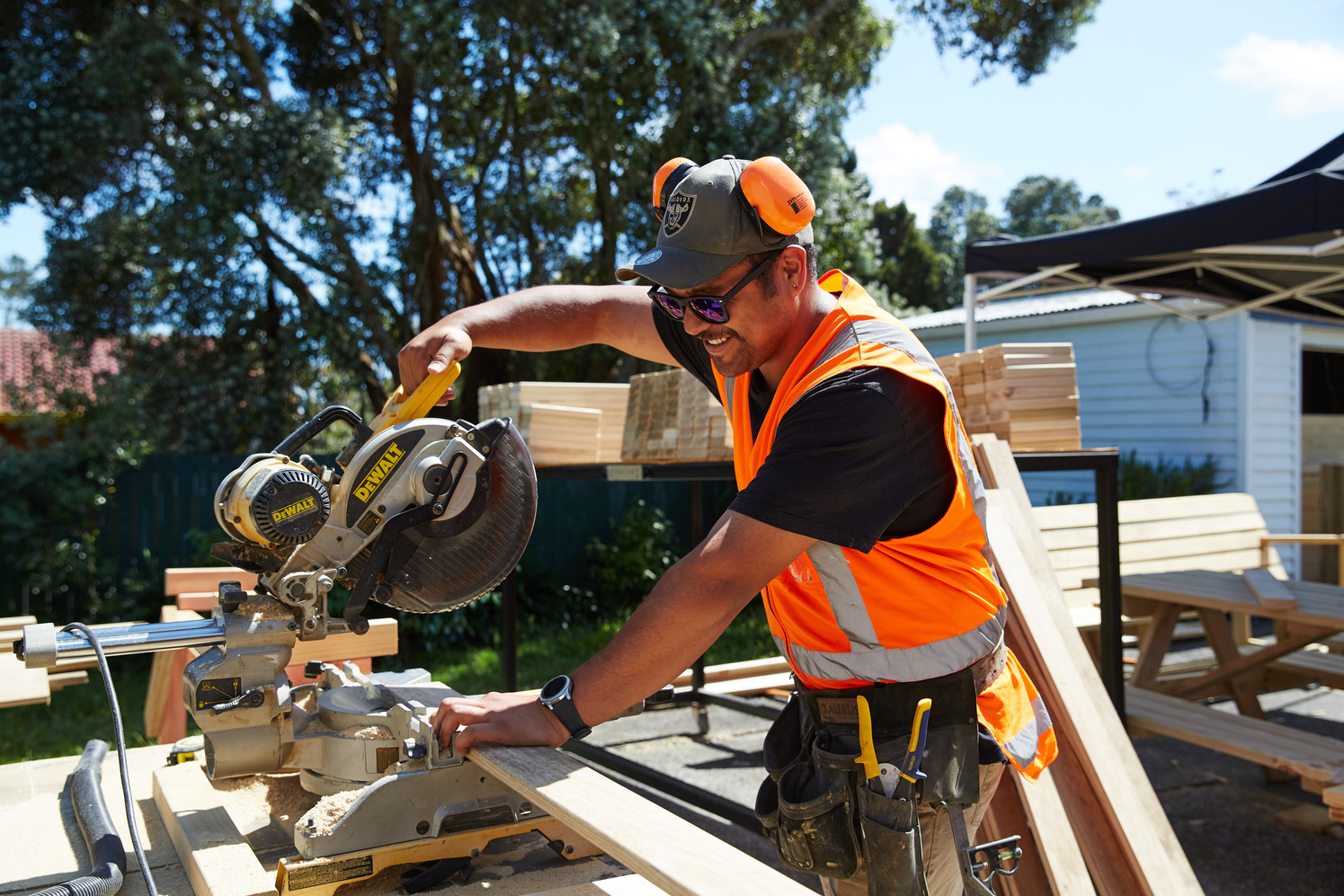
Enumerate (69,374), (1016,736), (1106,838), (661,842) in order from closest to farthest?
(661,842) < (1016,736) < (1106,838) < (69,374)

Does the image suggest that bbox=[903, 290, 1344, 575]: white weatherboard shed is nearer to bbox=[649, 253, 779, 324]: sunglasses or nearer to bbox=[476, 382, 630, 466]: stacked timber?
bbox=[476, 382, 630, 466]: stacked timber

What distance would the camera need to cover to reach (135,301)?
9164 millimetres

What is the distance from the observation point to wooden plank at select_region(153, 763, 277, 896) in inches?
55.3

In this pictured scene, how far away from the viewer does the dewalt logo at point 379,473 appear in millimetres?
1781

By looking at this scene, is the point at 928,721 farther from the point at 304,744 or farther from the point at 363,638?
the point at 363,638

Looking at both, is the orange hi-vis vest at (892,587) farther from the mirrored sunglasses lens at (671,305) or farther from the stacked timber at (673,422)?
the stacked timber at (673,422)

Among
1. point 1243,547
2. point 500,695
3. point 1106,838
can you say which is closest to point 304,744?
point 500,695

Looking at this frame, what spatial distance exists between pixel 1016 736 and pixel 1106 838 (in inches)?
48.9

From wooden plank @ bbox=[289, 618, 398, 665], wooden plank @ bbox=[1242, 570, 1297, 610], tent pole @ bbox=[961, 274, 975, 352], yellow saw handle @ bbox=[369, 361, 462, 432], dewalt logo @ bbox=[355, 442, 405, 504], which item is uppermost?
tent pole @ bbox=[961, 274, 975, 352]

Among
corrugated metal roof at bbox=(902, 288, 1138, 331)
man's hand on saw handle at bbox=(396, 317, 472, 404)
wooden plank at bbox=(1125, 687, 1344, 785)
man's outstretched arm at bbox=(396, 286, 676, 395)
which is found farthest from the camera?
corrugated metal roof at bbox=(902, 288, 1138, 331)

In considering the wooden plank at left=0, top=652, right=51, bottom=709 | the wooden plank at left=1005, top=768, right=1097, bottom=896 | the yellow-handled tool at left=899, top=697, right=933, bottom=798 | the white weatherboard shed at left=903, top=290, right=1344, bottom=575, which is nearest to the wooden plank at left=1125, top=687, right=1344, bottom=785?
the wooden plank at left=1005, top=768, right=1097, bottom=896

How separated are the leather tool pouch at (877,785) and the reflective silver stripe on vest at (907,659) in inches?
1.0

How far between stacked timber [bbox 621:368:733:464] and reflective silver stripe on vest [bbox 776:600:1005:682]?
2.38 metres

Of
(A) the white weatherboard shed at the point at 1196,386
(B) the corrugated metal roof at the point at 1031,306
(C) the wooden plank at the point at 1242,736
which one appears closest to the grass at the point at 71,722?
(C) the wooden plank at the point at 1242,736
